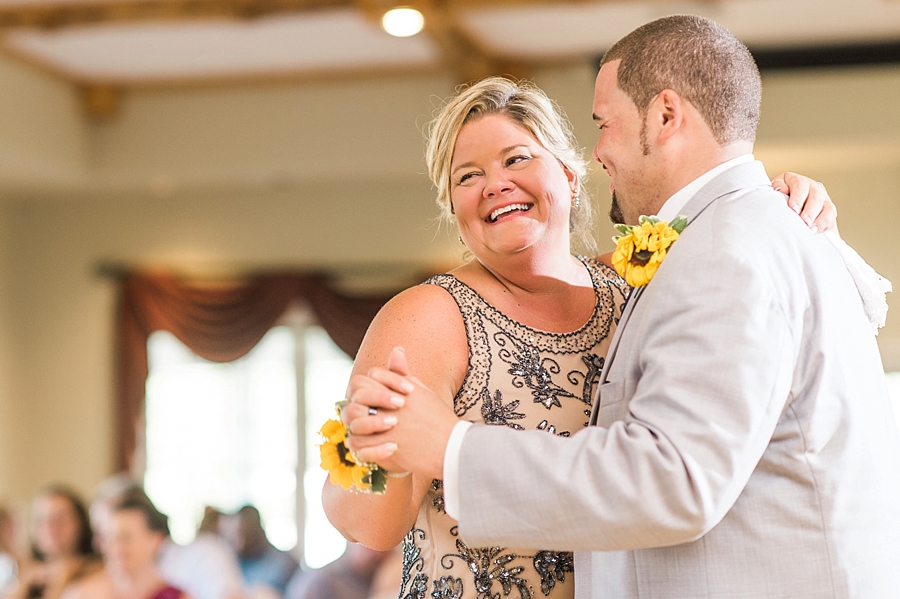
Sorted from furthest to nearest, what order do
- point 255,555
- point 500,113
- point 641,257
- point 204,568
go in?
point 255,555 < point 204,568 < point 500,113 < point 641,257

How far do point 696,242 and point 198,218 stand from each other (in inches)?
317

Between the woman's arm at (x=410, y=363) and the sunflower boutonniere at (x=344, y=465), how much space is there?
0.67ft

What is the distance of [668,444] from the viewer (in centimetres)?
135

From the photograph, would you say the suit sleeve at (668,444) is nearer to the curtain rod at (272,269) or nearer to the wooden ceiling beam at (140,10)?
the wooden ceiling beam at (140,10)

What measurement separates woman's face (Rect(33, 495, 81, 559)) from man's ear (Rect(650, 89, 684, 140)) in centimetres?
511

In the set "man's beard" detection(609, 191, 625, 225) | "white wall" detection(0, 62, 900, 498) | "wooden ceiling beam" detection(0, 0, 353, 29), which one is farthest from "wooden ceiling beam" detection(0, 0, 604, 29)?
"man's beard" detection(609, 191, 625, 225)

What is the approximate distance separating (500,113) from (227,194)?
7.16 meters

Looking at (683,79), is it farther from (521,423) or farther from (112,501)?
(112,501)

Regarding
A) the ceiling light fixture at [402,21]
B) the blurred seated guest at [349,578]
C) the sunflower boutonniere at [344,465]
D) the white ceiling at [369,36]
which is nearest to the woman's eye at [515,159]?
the sunflower boutonniere at [344,465]

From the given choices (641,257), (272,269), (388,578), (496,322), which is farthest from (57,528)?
(641,257)

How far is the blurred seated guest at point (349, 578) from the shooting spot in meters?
5.39

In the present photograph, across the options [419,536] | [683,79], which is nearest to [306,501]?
[419,536]

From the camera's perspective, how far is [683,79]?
5.46 feet

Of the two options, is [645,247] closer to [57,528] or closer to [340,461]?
[340,461]
